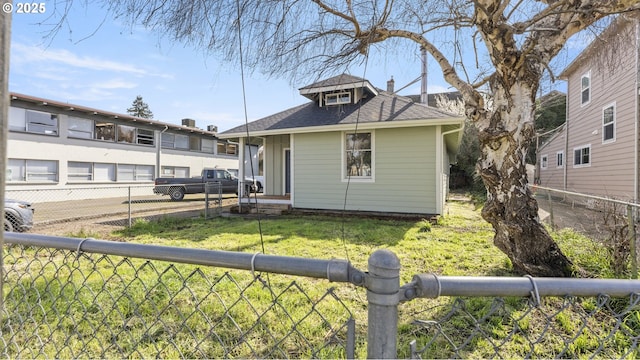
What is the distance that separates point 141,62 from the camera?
8.40 ft

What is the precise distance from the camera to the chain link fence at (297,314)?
0.86m

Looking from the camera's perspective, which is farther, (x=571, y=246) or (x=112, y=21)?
(x=571, y=246)

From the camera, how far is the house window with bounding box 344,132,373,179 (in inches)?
368

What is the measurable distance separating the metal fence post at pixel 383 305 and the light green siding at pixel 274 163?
36.3 feet

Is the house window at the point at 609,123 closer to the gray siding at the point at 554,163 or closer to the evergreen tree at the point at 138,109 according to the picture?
the gray siding at the point at 554,163

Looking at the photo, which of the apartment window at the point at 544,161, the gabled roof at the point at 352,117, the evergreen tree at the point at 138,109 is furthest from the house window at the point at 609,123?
the evergreen tree at the point at 138,109

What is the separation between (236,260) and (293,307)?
221 centimetres

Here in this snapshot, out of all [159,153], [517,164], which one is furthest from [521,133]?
[159,153]

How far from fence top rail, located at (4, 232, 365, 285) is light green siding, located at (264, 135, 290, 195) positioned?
34.6 ft

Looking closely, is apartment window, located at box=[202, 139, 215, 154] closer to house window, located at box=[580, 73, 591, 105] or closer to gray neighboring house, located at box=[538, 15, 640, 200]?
gray neighboring house, located at box=[538, 15, 640, 200]

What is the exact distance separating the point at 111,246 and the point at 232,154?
2586 cm

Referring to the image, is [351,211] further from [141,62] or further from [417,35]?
[141,62]

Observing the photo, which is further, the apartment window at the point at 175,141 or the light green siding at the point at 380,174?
the apartment window at the point at 175,141

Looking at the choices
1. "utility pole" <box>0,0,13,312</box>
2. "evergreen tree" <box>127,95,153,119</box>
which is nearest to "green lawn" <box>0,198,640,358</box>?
"utility pole" <box>0,0,13,312</box>
